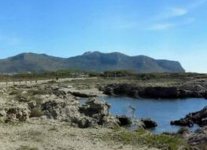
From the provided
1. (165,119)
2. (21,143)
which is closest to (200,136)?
(21,143)

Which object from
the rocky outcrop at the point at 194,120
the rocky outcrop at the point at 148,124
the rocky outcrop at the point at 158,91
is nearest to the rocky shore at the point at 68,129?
the rocky outcrop at the point at 148,124

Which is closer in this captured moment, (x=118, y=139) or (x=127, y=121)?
(x=118, y=139)

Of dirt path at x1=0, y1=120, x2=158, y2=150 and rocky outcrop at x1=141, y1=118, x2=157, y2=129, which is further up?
dirt path at x1=0, y1=120, x2=158, y2=150

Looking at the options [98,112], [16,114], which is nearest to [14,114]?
[16,114]

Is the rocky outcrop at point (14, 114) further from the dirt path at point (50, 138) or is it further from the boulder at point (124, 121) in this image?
the boulder at point (124, 121)

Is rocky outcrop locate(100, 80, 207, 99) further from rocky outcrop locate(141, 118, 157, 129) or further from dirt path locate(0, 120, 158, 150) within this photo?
dirt path locate(0, 120, 158, 150)

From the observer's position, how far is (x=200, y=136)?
3672 cm

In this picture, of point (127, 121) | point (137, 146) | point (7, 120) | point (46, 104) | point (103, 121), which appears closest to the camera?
point (137, 146)

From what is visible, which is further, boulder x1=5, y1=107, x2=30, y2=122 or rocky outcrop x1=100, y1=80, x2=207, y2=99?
rocky outcrop x1=100, y1=80, x2=207, y2=99

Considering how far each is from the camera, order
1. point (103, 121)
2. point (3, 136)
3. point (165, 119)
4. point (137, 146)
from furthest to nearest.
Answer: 1. point (165, 119)
2. point (103, 121)
3. point (3, 136)
4. point (137, 146)

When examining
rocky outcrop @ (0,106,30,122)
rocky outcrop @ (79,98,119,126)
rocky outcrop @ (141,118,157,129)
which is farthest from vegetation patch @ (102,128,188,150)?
rocky outcrop @ (141,118,157,129)

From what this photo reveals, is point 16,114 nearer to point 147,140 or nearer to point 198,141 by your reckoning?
point 147,140

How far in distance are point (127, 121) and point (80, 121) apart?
51.6 ft

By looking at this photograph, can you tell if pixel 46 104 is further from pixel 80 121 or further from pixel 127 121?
pixel 127 121
